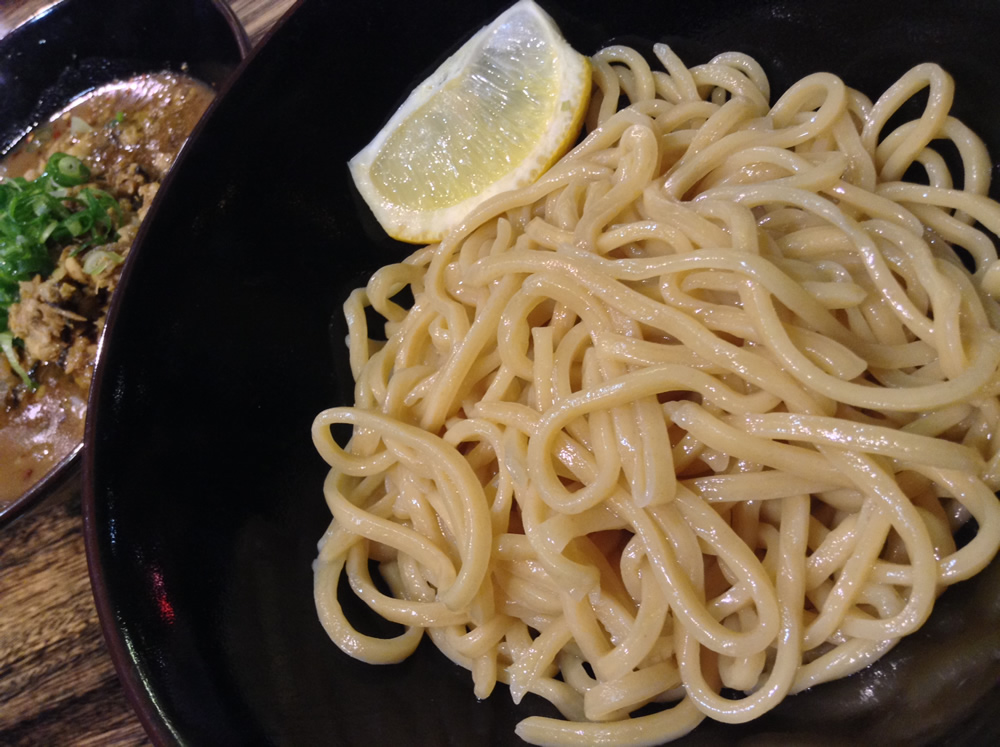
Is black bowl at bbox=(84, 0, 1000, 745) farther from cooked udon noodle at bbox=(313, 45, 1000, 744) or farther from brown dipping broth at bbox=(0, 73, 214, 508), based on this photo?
brown dipping broth at bbox=(0, 73, 214, 508)

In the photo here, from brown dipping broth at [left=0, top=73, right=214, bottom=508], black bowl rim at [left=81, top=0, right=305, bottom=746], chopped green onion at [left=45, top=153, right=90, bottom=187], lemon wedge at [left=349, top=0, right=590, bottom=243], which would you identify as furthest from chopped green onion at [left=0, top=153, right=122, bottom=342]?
lemon wedge at [left=349, top=0, right=590, bottom=243]

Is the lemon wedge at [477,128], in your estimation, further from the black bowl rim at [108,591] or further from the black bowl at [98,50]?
the black bowl at [98,50]

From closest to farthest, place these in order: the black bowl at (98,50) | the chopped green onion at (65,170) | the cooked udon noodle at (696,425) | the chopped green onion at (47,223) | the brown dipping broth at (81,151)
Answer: the cooked udon noodle at (696,425) → the brown dipping broth at (81,151) → the chopped green onion at (47,223) → the chopped green onion at (65,170) → the black bowl at (98,50)

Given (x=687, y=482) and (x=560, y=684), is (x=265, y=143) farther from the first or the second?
(x=560, y=684)

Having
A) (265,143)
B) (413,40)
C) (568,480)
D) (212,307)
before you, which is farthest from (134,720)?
(413,40)

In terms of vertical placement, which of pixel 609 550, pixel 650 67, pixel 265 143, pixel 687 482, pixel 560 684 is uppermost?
pixel 265 143

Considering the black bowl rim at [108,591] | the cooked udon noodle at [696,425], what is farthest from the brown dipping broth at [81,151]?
the cooked udon noodle at [696,425]
